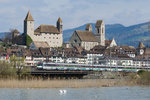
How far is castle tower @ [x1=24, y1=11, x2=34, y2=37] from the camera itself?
133 m

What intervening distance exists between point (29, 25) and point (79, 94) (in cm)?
8968

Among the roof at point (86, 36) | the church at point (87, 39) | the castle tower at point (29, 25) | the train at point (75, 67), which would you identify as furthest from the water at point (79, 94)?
the roof at point (86, 36)

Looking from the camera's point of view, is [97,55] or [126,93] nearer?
[126,93]

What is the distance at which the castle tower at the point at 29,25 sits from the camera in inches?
5226

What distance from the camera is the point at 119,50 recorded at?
474 feet

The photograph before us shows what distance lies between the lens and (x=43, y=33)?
138375mm

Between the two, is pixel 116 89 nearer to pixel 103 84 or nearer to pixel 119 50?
pixel 103 84

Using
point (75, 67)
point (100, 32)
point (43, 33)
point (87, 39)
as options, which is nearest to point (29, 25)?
point (43, 33)

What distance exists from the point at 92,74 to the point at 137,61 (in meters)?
35.0

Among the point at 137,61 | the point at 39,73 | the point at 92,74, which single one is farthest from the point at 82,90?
the point at 137,61

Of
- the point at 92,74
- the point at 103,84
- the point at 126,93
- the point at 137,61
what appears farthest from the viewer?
the point at 137,61

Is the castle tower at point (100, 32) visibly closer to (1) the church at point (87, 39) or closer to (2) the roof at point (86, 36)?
(1) the church at point (87, 39)

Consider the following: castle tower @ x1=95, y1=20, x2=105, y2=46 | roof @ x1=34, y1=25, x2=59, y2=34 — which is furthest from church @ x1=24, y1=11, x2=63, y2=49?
castle tower @ x1=95, y1=20, x2=105, y2=46

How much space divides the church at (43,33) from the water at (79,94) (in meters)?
82.1
